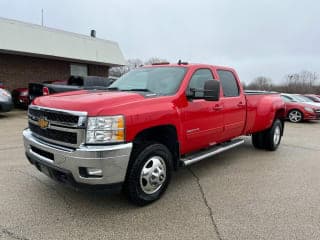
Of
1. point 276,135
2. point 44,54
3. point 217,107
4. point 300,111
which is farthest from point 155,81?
point 44,54

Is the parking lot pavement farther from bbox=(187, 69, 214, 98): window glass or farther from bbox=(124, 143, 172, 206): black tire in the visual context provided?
bbox=(187, 69, 214, 98): window glass

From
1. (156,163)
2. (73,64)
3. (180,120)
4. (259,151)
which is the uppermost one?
(73,64)

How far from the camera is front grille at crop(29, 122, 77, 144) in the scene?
10.6ft

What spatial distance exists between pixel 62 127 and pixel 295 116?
43.7ft

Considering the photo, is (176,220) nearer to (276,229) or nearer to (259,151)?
(276,229)

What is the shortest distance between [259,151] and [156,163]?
411 cm

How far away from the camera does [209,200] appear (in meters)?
3.97

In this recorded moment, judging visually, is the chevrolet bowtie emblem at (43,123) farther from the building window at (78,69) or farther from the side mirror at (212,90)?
the building window at (78,69)

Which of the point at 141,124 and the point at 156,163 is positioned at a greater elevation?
the point at 141,124

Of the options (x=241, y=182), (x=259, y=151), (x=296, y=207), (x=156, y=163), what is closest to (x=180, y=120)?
(x=156, y=163)

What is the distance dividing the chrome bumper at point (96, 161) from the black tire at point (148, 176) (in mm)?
200

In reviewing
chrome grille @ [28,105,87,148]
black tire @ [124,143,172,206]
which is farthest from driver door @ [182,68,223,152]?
chrome grille @ [28,105,87,148]

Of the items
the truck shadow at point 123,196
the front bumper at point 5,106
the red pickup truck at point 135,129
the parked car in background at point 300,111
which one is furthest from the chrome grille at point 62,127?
the parked car in background at point 300,111

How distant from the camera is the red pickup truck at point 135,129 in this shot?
315 centimetres
